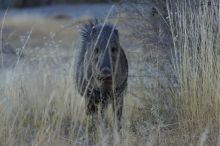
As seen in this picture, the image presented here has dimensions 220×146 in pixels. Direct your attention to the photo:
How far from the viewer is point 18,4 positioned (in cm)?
3884

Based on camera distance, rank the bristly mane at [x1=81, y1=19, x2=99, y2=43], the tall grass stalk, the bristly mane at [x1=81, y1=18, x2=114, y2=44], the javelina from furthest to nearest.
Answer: the bristly mane at [x1=81, y1=19, x2=99, y2=43] < the bristly mane at [x1=81, y1=18, x2=114, y2=44] < the javelina < the tall grass stalk

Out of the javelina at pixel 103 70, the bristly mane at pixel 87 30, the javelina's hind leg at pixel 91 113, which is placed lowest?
the javelina's hind leg at pixel 91 113

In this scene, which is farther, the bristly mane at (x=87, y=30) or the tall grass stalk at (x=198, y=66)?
the bristly mane at (x=87, y=30)

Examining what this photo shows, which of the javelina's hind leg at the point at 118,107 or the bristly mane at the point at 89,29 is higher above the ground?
the bristly mane at the point at 89,29

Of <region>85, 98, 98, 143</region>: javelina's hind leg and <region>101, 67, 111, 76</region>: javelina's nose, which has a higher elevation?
<region>101, 67, 111, 76</region>: javelina's nose

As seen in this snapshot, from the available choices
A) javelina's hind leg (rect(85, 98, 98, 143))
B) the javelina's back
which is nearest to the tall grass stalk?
the javelina's back

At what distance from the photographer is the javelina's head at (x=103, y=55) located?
7504 mm

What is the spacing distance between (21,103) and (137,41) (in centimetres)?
172

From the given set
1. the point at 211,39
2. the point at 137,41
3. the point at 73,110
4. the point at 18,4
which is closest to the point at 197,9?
the point at 211,39

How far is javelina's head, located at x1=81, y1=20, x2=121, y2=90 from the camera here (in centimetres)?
750

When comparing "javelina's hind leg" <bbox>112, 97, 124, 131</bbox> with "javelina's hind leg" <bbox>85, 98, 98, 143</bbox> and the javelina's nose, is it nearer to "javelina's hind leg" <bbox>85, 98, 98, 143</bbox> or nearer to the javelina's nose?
"javelina's hind leg" <bbox>85, 98, 98, 143</bbox>

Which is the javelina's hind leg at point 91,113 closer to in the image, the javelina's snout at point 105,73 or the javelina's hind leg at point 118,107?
the javelina's hind leg at point 118,107


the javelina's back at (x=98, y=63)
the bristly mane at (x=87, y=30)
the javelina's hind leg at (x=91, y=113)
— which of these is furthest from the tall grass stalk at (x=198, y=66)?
the bristly mane at (x=87, y=30)

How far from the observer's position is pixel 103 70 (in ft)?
24.3
